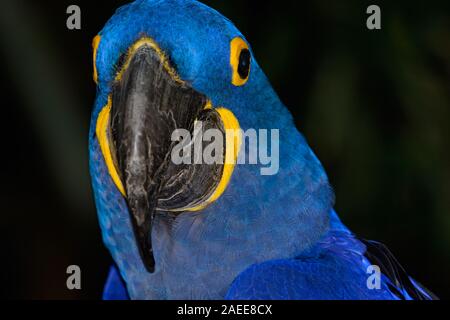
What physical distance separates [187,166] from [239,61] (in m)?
0.20

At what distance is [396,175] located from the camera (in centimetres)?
185

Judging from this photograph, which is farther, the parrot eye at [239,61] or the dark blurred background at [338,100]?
the dark blurred background at [338,100]

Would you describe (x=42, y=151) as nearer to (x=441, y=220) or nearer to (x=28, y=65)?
(x=28, y=65)

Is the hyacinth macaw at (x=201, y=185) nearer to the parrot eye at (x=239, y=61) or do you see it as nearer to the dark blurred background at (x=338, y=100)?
the parrot eye at (x=239, y=61)

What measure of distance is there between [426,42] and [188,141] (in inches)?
43.4

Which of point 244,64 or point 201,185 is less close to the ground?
point 244,64

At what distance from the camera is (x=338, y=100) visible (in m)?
1.83

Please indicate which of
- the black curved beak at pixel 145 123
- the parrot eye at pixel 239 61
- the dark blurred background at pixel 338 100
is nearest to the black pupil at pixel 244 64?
the parrot eye at pixel 239 61

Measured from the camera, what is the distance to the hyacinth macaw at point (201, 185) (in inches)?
34.2

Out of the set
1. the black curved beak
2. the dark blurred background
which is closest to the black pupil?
the black curved beak

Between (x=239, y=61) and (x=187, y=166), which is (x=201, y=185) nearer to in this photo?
(x=187, y=166)

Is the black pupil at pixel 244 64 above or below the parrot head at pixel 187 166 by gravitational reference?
above

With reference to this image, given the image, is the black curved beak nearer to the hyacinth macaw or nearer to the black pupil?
the hyacinth macaw

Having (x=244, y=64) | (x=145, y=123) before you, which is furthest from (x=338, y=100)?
(x=145, y=123)
